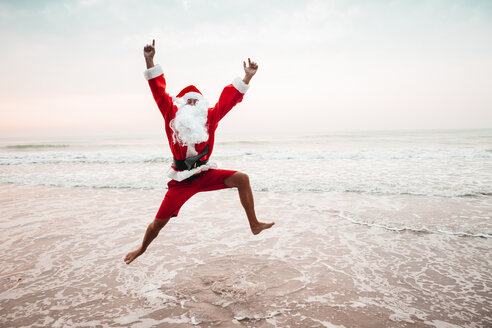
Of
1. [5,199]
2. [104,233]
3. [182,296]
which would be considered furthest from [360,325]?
[5,199]

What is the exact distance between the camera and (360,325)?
2.60 metres

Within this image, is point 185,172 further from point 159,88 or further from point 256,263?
point 256,263

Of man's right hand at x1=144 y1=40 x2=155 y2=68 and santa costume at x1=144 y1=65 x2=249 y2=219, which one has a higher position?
man's right hand at x1=144 y1=40 x2=155 y2=68

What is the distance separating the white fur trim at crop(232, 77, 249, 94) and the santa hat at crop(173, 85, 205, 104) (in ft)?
1.39

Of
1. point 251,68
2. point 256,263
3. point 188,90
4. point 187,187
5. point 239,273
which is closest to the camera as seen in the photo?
point 187,187

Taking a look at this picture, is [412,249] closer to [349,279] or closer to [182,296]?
[349,279]

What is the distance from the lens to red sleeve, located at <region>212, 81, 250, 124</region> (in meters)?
3.13

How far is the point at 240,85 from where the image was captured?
3.12 metres

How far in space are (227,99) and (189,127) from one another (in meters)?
0.53

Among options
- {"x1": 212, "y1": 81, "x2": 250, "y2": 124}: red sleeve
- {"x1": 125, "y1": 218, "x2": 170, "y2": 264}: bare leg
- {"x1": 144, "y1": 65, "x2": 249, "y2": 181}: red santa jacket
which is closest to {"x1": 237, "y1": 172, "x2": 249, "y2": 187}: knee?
{"x1": 144, "y1": 65, "x2": 249, "y2": 181}: red santa jacket

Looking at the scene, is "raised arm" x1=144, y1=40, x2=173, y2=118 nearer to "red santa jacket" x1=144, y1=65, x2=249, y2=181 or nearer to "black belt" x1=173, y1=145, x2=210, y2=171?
"red santa jacket" x1=144, y1=65, x2=249, y2=181

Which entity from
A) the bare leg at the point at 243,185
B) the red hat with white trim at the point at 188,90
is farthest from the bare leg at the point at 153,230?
the red hat with white trim at the point at 188,90

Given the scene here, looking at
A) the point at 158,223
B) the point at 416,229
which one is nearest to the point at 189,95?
the point at 158,223

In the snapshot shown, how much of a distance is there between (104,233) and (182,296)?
8.78 feet
